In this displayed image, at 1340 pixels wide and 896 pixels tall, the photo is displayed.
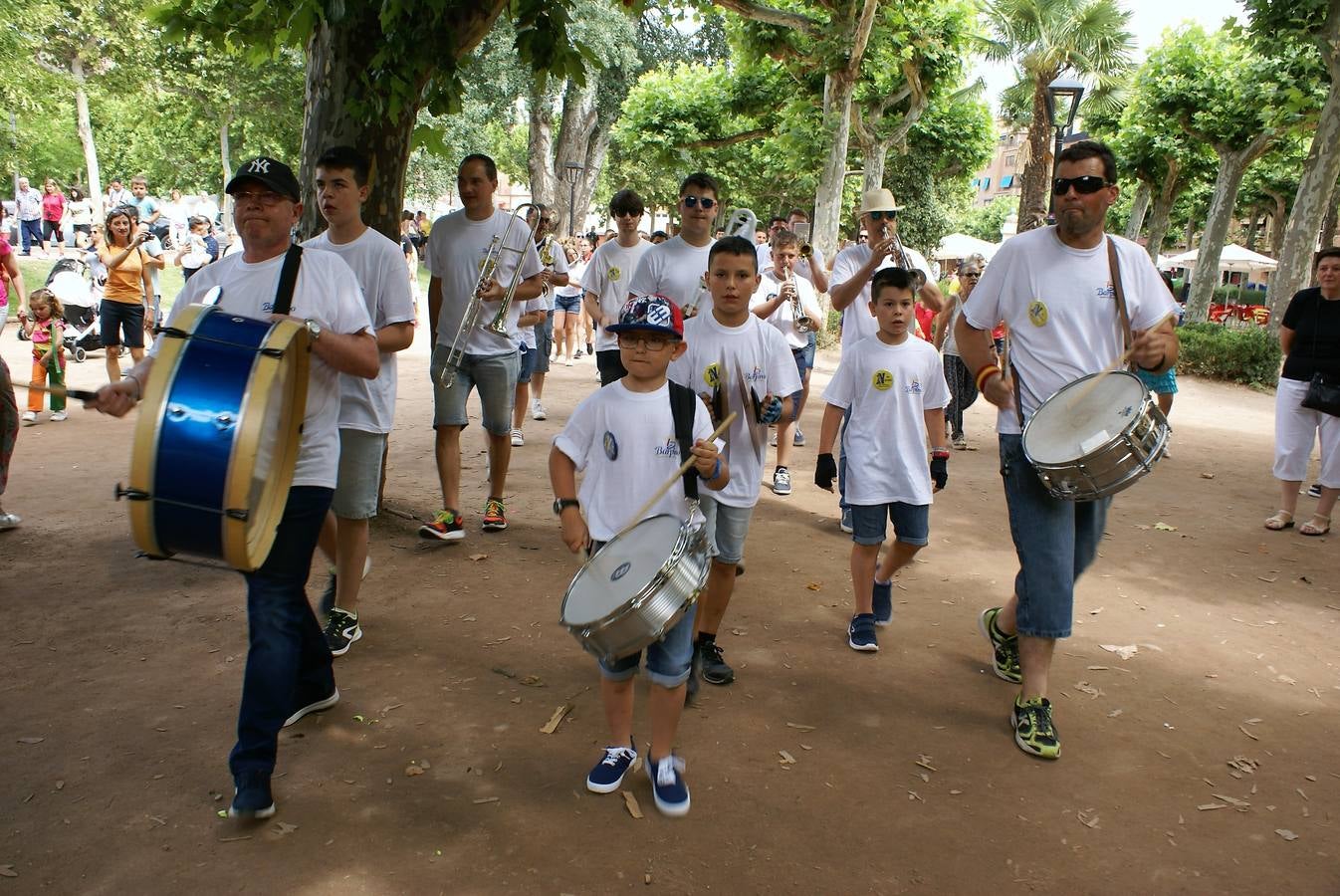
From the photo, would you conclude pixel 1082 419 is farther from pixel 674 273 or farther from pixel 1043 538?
pixel 674 273

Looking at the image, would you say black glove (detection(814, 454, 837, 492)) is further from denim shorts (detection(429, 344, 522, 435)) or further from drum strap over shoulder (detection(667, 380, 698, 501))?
denim shorts (detection(429, 344, 522, 435))

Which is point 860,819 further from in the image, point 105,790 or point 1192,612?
point 1192,612

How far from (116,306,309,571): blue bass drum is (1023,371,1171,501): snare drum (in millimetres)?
2725

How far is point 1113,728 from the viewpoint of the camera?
438 centimetres

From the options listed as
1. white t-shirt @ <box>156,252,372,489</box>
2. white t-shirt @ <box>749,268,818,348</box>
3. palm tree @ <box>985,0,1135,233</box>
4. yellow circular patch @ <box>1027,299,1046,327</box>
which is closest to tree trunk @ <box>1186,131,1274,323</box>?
palm tree @ <box>985,0,1135,233</box>

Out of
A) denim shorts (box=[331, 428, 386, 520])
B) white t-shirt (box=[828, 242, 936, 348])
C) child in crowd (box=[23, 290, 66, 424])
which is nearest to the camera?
denim shorts (box=[331, 428, 386, 520])

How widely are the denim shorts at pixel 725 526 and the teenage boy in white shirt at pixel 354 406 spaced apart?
1.56 metres

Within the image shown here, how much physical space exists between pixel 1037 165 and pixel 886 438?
20.0m

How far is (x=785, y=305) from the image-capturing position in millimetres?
9023

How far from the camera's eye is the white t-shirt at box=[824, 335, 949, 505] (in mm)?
5203

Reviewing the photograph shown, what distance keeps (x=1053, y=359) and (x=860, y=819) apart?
1972mm

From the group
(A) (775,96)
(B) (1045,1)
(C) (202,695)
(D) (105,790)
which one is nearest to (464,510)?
(C) (202,695)

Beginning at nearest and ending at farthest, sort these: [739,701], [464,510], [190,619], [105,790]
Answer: [105,790] < [739,701] < [190,619] < [464,510]

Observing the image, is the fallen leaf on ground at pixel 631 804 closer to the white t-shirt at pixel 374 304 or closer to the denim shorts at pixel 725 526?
the denim shorts at pixel 725 526
